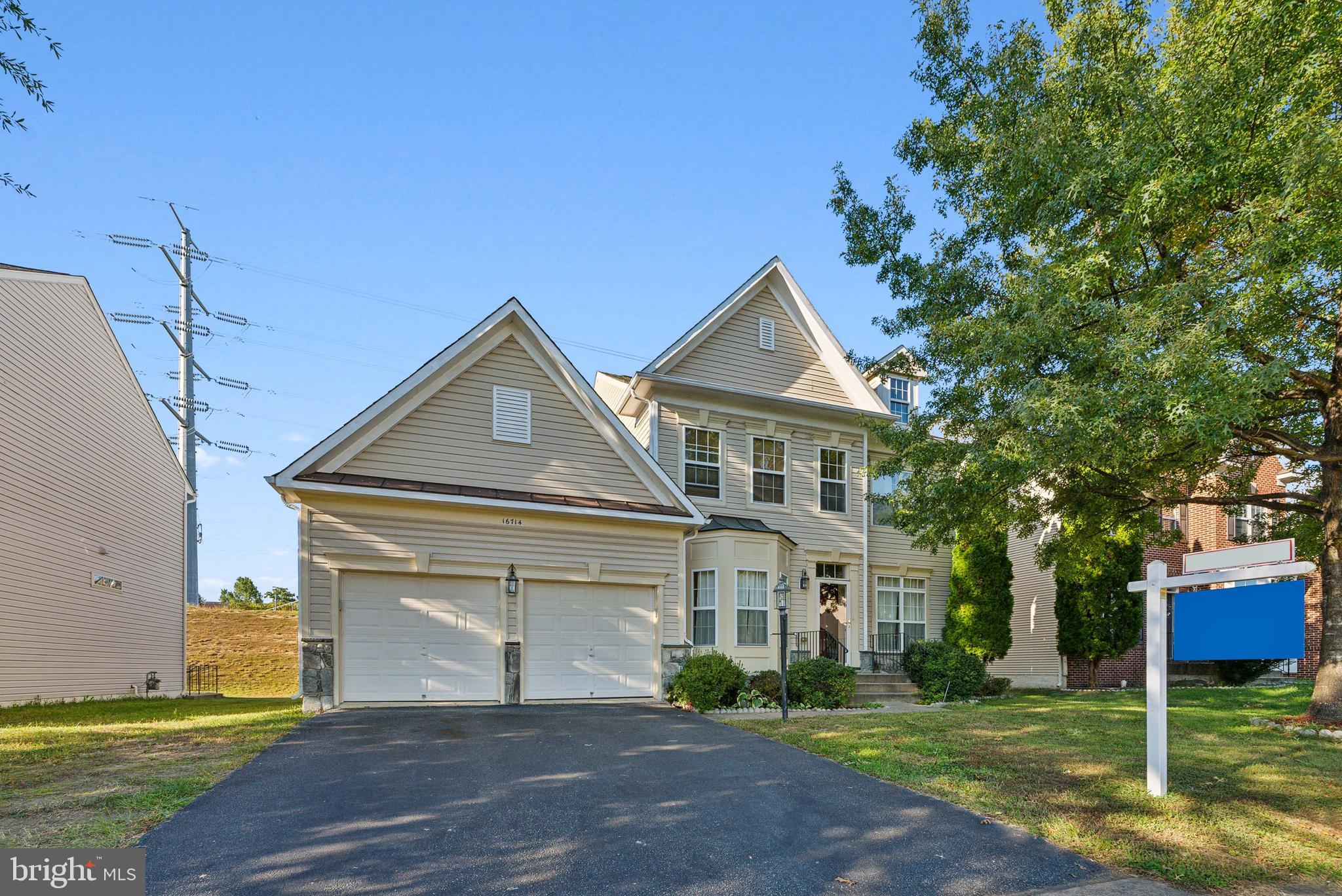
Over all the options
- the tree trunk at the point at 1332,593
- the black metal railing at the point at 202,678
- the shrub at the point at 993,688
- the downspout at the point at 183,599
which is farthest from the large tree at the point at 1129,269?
the black metal railing at the point at 202,678

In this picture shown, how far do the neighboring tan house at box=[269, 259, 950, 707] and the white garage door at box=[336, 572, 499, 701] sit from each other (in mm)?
32

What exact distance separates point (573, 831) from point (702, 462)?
12371 millimetres

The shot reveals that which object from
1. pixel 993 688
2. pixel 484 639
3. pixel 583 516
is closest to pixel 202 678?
pixel 484 639

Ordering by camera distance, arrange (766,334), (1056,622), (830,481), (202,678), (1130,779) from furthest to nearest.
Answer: (202,678)
(1056,622)
(830,481)
(766,334)
(1130,779)

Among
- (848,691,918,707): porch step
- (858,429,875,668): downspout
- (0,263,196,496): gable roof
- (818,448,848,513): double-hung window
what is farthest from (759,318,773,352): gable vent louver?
(0,263,196,496): gable roof

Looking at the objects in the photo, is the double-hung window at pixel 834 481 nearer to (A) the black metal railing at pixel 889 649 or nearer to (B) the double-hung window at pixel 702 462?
(B) the double-hung window at pixel 702 462

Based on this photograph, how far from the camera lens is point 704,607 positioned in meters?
16.9

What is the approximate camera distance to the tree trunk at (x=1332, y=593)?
1151 centimetres

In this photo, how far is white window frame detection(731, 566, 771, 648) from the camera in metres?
16.7

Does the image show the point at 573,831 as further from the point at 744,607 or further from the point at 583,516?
the point at 744,607

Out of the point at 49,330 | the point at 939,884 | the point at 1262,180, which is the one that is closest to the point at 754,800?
the point at 939,884

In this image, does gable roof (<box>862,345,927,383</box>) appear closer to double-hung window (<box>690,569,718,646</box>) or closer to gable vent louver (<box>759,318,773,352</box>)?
gable vent louver (<box>759,318,773,352</box>)

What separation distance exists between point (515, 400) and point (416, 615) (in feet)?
13.8

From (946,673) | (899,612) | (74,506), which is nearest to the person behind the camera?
(74,506)
